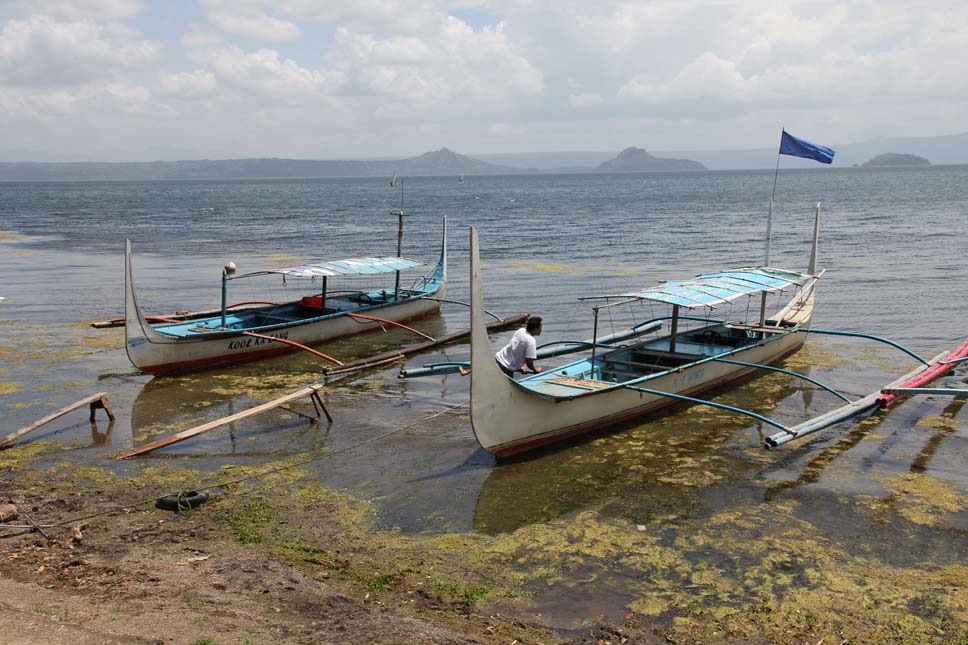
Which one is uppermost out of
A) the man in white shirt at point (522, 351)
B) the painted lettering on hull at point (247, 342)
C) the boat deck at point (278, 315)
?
the man in white shirt at point (522, 351)

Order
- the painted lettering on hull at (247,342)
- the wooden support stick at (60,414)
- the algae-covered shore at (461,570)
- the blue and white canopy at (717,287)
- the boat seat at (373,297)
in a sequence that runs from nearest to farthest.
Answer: the algae-covered shore at (461,570), the wooden support stick at (60,414), the blue and white canopy at (717,287), the painted lettering on hull at (247,342), the boat seat at (373,297)

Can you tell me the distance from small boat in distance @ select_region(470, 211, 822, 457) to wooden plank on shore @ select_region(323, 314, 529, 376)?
4186mm

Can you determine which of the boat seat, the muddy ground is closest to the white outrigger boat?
the muddy ground

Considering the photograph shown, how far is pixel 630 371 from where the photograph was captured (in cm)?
1420

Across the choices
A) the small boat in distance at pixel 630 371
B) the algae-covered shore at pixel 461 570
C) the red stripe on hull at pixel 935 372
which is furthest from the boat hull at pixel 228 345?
the red stripe on hull at pixel 935 372

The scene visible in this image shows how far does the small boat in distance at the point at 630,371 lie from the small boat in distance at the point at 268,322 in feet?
21.2

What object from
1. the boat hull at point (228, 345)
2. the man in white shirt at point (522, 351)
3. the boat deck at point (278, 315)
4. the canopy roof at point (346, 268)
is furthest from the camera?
the canopy roof at point (346, 268)

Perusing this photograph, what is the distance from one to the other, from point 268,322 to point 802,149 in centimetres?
1268

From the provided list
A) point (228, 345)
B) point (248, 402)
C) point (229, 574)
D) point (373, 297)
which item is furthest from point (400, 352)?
point (229, 574)

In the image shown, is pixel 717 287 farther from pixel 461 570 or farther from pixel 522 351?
pixel 461 570

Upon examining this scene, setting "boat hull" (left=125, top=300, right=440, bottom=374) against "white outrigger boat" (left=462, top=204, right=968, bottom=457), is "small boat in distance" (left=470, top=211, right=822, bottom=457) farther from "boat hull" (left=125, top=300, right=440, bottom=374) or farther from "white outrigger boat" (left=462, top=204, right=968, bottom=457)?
"boat hull" (left=125, top=300, right=440, bottom=374)

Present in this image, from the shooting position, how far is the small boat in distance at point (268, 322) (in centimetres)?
1540

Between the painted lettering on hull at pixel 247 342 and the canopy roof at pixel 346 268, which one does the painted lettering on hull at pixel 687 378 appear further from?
the painted lettering on hull at pixel 247 342

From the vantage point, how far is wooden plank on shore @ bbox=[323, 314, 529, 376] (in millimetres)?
15641
